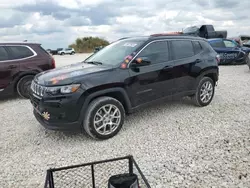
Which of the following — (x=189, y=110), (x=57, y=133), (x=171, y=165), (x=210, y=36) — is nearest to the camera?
(x=171, y=165)

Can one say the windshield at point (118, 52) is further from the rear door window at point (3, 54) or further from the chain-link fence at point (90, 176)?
the rear door window at point (3, 54)

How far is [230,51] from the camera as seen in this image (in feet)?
39.8

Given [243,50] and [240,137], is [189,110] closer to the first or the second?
[240,137]

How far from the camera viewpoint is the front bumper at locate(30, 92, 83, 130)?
3.46 metres

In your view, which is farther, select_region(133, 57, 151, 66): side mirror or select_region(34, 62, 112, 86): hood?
select_region(133, 57, 151, 66): side mirror

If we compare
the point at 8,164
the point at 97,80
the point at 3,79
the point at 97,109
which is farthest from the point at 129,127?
the point at 3,79

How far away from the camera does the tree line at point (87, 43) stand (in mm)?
47341

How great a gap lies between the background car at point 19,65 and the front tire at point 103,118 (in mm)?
3729

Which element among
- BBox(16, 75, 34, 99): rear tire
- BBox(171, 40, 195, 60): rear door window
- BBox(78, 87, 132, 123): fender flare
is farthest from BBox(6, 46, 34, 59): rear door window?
BBox(171, 40, 195, 60): rear door window

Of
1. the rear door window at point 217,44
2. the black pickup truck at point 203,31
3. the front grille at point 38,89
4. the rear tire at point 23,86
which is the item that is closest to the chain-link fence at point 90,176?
the front grille at point 38,89

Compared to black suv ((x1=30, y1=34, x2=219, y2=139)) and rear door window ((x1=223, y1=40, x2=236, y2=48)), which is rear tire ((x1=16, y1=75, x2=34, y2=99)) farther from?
rear door window ((x1=223, y1=40, x2=236, y2=48))

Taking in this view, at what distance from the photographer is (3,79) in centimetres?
630

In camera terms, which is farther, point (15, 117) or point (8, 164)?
point (15, 117)

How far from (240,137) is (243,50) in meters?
9.95
